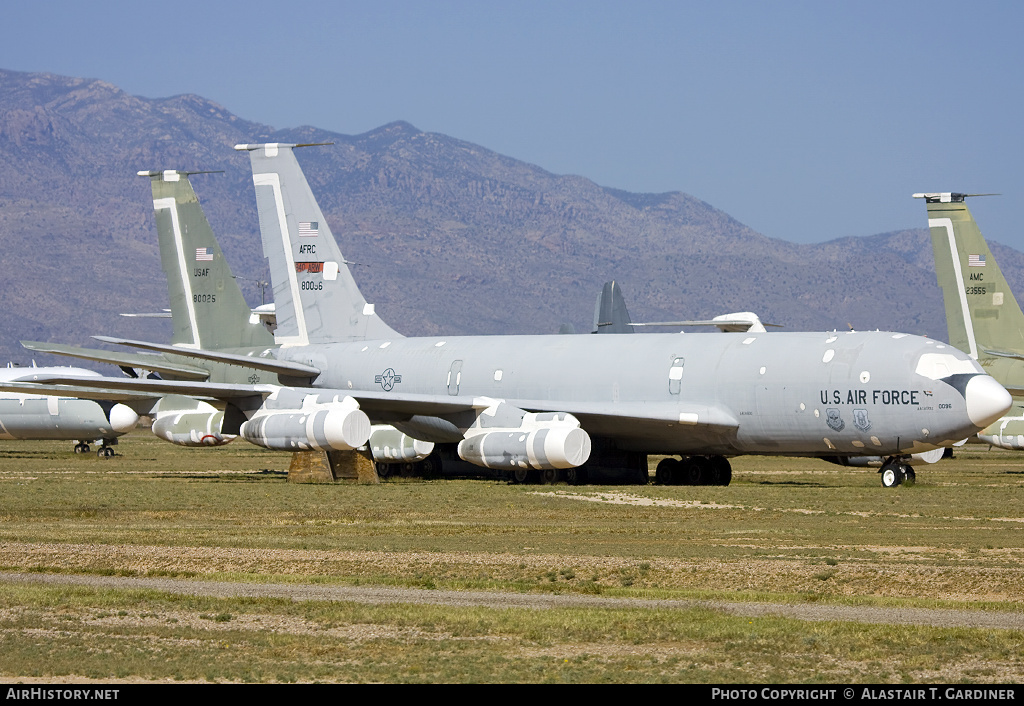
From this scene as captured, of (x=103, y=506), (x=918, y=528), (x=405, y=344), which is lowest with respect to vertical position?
(x=918, y=528)

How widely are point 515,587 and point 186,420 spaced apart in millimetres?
31950

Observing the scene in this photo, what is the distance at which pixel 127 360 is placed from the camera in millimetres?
42750

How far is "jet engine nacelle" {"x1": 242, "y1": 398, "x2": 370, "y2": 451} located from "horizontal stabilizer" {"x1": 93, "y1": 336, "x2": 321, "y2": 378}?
3912 millimetres

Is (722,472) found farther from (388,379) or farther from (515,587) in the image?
(515,587)

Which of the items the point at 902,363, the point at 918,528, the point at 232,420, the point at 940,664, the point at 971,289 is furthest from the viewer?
the point at 971,289

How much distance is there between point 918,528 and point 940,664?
39.3 feet

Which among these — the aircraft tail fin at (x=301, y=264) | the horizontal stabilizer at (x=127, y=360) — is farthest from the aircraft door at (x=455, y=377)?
the horizontal stabilizer at (x=127, y=360)

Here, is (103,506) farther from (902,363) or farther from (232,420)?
(902,363)

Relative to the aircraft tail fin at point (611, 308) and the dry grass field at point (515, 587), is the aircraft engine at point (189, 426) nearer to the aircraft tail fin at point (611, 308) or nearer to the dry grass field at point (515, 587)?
the dry grass field at point (515, 587)

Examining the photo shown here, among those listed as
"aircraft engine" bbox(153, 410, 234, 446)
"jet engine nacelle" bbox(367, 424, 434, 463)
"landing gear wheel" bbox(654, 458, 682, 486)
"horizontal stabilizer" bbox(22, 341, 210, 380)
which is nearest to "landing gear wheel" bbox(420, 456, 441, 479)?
"jet engine nacelle" bbox(367, 424, 434, 463)

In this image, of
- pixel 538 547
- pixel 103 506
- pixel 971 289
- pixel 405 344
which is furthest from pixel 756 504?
pixel 971 289

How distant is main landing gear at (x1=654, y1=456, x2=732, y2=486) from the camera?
3734 centimetres

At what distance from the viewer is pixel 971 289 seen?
49.6m

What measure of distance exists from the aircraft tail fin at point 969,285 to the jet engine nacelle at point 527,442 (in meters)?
19.0
